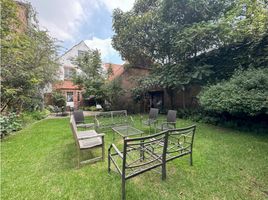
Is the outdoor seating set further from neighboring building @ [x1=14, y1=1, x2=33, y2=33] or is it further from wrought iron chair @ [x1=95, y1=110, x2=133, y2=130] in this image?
neighboring building @ [x1=14, y1=1, x2=33, y2=33]

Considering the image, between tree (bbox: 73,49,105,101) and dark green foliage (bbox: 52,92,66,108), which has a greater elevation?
tree (bbox: 73,49,105,101)

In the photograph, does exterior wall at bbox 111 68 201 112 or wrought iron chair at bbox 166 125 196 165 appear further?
exterior wall at bbox 111 68 201 112

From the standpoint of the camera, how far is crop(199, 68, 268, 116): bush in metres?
5.14

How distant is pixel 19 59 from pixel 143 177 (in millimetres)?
6916

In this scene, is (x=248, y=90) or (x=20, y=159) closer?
(x=20, y=159)

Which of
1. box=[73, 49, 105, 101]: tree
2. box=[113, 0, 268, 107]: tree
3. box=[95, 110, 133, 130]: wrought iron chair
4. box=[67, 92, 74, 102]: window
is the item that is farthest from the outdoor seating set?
box=[67, 92, 74, 102]: window

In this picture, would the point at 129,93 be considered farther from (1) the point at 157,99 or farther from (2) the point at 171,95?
(2) the point at 171,95

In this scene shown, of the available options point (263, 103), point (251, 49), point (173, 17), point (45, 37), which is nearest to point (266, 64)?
point (251, 49)

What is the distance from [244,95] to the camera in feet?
17.7

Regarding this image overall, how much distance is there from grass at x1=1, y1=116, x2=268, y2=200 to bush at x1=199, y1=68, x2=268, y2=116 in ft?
4.61

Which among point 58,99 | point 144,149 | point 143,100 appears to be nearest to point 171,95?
point 143,100

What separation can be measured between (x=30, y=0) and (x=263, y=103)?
537 inches

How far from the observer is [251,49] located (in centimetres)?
741

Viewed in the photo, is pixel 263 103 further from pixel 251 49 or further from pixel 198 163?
pixel 251 49
